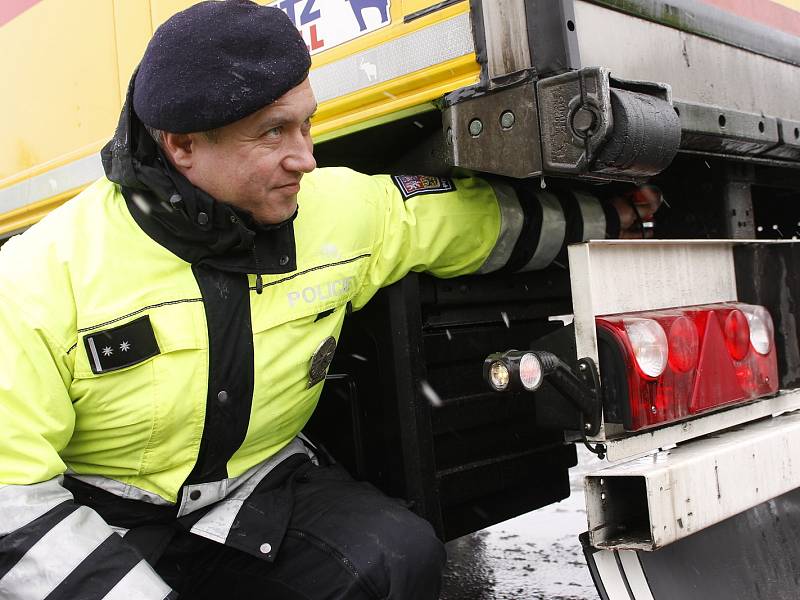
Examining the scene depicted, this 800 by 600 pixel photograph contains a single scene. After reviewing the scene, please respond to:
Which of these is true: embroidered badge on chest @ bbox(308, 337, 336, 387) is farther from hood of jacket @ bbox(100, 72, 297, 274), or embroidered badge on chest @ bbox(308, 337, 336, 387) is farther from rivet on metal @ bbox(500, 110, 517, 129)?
rivet on metal @ bbox(500, 110, 517, 129)

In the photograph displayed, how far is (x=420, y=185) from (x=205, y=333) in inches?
23.0

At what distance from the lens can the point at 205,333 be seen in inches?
62.8

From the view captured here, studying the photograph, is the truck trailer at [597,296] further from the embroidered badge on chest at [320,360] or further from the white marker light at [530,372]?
the embroidered badge on chest at [320,360]

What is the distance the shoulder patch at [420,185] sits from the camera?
1.89 meters

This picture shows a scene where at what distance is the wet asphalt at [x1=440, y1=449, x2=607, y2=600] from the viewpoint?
10.2 feet

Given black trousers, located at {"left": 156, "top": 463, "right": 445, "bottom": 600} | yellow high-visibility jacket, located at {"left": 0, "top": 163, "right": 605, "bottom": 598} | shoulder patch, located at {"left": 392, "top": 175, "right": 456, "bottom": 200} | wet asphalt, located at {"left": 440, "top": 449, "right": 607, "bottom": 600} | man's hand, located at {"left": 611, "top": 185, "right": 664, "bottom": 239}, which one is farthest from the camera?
wet asphalt, located at {"left": 440, "top": 449, "right": 607, "bottom": 600}

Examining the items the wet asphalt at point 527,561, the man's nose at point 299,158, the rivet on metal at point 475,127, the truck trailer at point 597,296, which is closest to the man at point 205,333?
the man's nose at point 299,158

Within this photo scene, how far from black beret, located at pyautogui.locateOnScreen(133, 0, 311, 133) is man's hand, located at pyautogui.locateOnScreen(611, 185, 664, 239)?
0.90 meters

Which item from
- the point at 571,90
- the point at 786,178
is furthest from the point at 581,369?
the point at 786,178

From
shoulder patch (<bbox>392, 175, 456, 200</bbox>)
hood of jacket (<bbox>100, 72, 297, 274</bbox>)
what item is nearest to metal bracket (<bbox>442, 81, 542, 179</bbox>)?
shoulder patch (<bbox>392, 175, 456, 200</bbox>)

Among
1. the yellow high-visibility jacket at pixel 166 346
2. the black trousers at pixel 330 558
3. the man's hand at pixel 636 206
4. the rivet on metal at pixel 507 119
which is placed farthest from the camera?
the man's hand at pixel 636 206

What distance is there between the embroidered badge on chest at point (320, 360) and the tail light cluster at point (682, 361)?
54 cm

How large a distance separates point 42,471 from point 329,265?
65 cm

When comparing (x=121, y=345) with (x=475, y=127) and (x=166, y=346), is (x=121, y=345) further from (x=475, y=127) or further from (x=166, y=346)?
(x=475, y=127)
